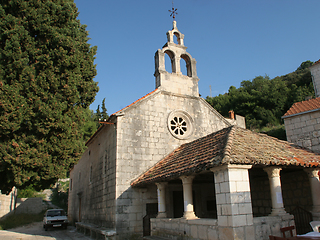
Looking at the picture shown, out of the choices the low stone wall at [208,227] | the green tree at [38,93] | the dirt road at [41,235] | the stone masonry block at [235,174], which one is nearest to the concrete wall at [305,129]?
the low stone wall at [208,227]

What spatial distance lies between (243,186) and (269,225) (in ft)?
3.90

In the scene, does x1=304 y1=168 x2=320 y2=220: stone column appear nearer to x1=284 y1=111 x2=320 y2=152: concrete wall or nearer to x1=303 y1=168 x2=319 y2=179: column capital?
x1=303 y1=168 x2=319 y2=179: column capital

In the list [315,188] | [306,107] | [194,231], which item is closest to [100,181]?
[194,231]

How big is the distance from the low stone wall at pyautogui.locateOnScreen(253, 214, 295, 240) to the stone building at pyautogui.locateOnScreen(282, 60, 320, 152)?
12.8 ft

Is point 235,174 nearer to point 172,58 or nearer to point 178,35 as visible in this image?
point 172,58

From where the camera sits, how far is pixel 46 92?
364 inches

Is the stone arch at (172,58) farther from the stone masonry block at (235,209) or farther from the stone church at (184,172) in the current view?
the stone masonry block at (235,209)

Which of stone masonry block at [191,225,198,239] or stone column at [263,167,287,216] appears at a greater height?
stone column at [263,167,287,216]

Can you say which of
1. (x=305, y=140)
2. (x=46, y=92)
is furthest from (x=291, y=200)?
(x=46, y=92)

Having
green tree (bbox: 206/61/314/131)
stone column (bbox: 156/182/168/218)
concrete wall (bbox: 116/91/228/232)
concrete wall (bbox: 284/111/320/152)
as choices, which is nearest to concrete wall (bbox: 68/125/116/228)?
concrete wall (bbox: 116/91/228/232)

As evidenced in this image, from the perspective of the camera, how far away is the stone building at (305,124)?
902 centimetres

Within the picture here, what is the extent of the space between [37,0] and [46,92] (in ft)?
13.2

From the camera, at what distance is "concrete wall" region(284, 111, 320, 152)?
900cm

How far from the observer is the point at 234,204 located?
5.59m
